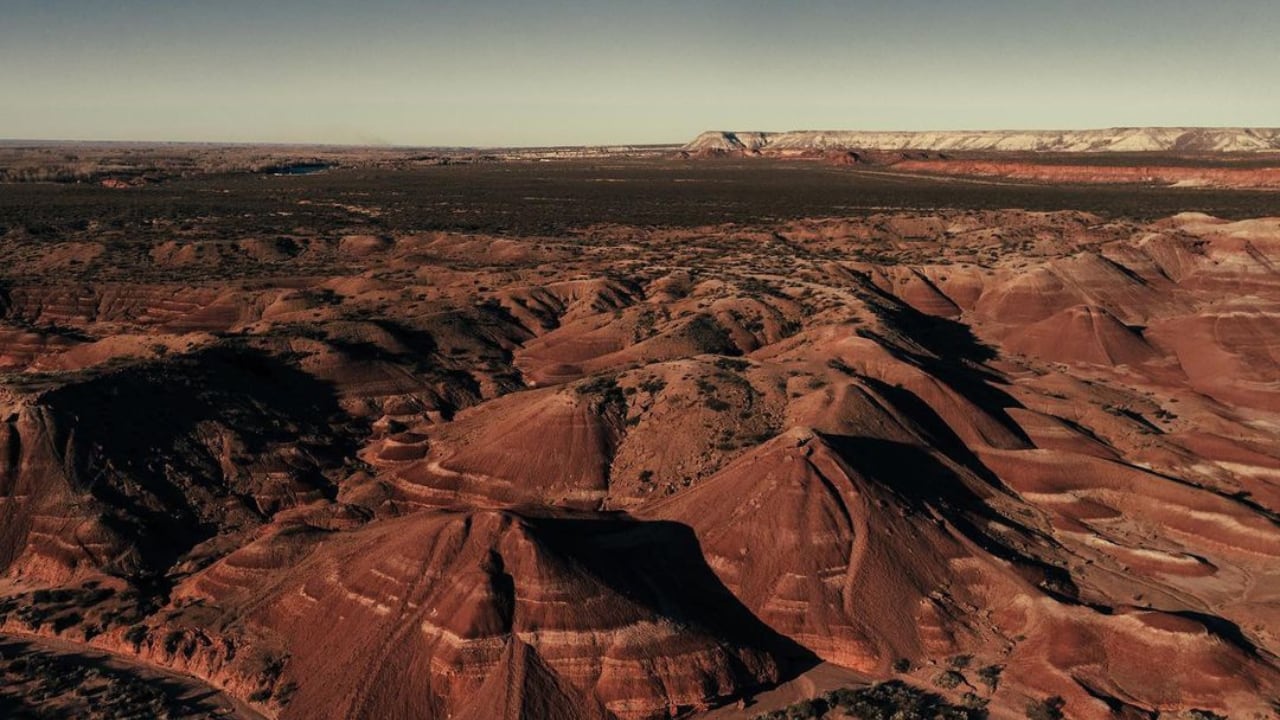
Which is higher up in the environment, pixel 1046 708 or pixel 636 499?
pixel 636 499

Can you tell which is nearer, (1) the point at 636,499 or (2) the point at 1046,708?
(2) the point at 1046,708

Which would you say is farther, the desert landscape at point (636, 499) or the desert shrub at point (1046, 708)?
the desert landscape at point (636, 499)

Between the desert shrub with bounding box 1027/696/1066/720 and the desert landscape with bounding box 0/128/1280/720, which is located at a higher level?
the desert landscape with bounding box 0/128/1280/720

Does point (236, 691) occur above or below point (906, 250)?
below

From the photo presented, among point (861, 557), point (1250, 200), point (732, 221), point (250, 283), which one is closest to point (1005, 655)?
point (861, 557)

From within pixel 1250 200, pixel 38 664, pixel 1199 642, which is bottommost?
pixel 38 664

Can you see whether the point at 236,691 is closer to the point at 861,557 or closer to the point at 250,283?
the point at 861,557

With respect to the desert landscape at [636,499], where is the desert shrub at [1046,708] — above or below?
below

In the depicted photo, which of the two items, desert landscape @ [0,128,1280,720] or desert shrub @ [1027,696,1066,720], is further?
desert landscape @ [0,128,1280,720]
